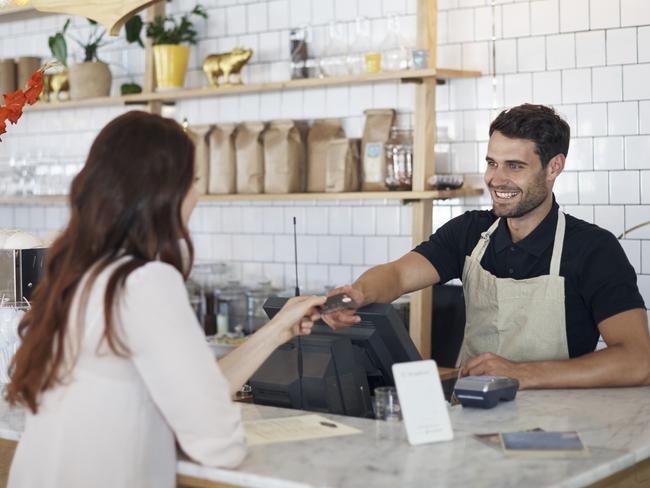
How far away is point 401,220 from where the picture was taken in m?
5.02

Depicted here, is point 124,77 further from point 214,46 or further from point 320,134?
point 320,134

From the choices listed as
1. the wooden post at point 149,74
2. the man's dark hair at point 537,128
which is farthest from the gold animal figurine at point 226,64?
the man's dark hair at point 537,128

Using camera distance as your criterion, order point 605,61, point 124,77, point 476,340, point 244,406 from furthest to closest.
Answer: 1. point 124,77
2. point 605,61
3. point 476,340
4. point 244,406

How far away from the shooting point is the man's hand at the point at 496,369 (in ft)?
9.63

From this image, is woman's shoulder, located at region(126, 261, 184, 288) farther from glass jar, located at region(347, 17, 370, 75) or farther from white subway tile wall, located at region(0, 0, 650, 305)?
glass jar, located at region(347, 17, 370, 75)

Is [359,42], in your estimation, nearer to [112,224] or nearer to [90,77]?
[90,77]

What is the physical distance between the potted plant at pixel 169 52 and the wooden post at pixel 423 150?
139cm

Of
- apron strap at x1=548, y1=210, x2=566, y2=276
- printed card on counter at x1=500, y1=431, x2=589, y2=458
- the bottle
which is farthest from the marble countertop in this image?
the bottle

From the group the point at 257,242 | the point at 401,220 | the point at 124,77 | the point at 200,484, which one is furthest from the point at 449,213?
the point at 200,484

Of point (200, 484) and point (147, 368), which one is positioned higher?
point (147, 368)

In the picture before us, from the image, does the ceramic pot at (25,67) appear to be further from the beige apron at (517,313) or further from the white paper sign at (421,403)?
the white paper sign at (421,403)

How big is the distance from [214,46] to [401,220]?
145 cm

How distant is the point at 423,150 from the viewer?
4.59 m

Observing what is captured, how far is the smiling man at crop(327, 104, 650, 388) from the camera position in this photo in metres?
3.21
